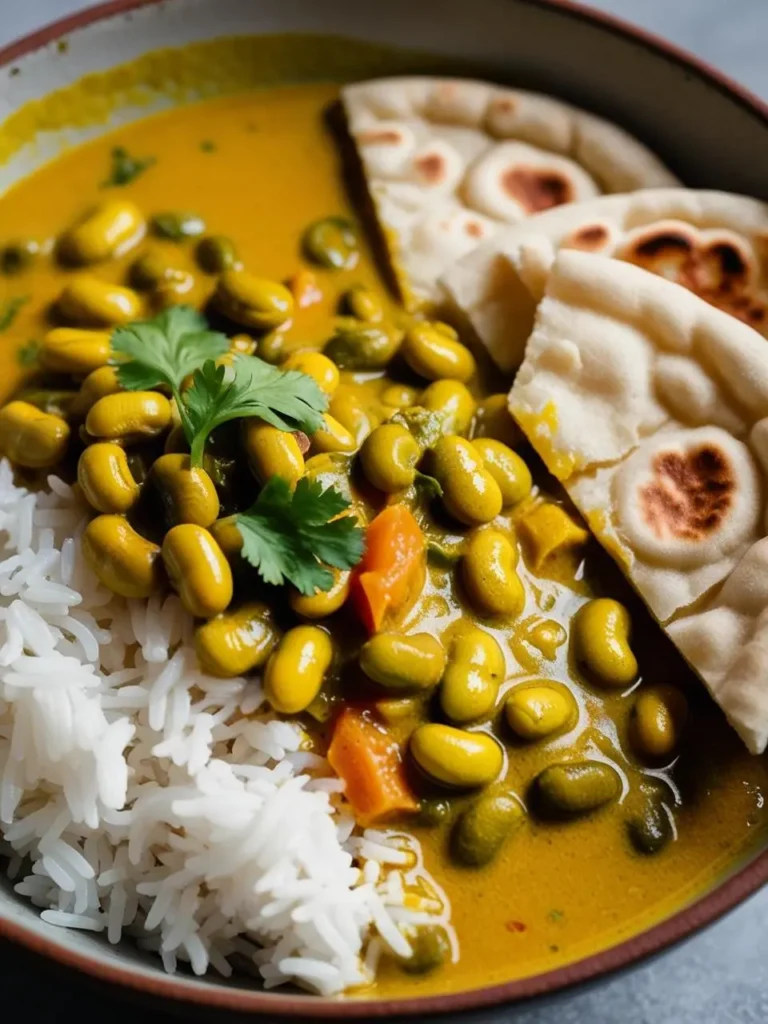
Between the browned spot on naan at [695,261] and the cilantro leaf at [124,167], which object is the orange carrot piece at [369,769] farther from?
the cilantro leaf at [124,167]

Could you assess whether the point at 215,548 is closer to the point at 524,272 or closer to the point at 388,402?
the point at 388,402

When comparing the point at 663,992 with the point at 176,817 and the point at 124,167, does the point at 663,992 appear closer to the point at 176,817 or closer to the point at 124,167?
the point at 176,817

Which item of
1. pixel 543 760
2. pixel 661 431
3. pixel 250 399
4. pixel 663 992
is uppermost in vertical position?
pixel 250 399

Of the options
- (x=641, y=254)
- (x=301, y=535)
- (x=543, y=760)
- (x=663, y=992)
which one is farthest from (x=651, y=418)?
(x=663, y=992)

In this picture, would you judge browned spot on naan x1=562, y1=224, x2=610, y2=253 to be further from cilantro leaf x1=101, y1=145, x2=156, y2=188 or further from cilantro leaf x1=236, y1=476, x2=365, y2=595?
cilantro leaf x1=101, y1=145, x2=156, y2=188

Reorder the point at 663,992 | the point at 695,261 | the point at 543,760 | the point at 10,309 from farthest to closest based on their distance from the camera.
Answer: the point at 10,309 < the point at 695,261 < the point at 663,992 < the point at 543,760

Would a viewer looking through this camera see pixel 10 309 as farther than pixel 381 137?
No

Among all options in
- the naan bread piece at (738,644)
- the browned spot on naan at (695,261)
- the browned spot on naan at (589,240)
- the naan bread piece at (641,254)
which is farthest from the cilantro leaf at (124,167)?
the naan bread piece at (738,644)
